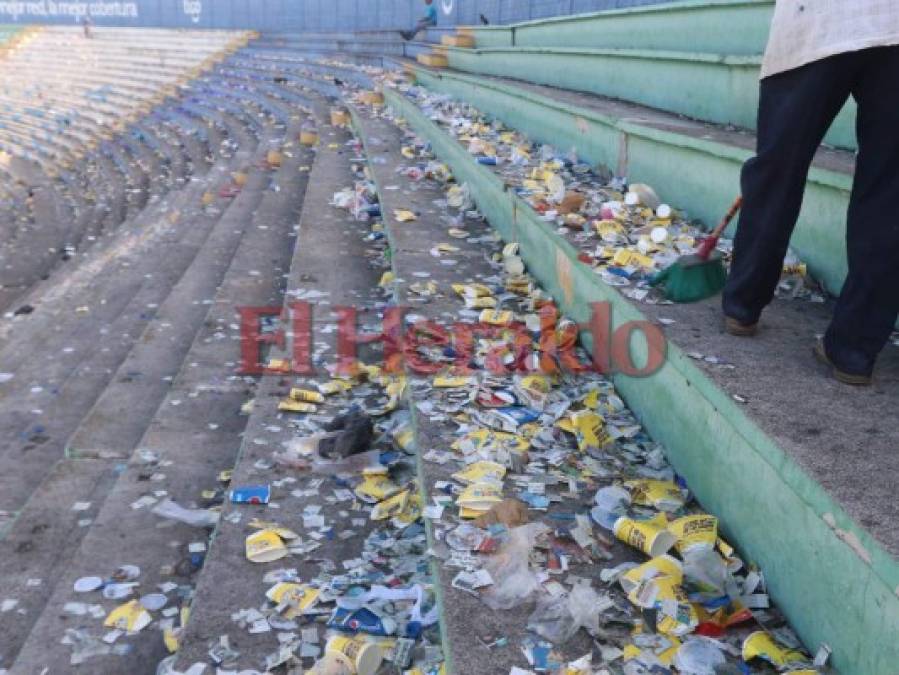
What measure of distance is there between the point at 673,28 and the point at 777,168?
3579 mm

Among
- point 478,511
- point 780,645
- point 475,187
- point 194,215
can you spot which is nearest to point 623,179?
point 475,187

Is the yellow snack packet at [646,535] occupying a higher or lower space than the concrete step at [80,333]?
higher

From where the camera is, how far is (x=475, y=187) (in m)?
4.76

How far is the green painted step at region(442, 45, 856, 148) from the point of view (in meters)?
3.65

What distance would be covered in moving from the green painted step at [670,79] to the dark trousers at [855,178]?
1142 mm

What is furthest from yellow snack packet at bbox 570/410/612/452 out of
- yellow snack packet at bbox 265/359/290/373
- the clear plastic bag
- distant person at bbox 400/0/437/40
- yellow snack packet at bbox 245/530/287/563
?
distant person at bbox 400/0/437/40

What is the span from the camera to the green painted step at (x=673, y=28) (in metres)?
4.05

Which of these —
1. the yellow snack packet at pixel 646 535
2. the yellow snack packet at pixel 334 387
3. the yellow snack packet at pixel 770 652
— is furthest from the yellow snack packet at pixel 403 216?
the yellow snack packet at pixel 770 652

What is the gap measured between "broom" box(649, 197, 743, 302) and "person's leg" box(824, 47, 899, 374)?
0.68m

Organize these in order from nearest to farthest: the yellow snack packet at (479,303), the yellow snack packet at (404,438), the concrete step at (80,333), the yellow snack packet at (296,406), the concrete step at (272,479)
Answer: the concrete step at (272,479)
the yellow snack packet at (404,438)
the yellow snack packet at (296,406)
the yellow snack packet at (479,303)
the concrete step at (80,333)

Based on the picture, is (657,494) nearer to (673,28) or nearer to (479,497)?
(479,497)

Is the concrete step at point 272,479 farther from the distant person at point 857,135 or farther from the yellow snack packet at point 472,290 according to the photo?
the distant person at point 857,135

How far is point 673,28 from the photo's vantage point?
201 inches

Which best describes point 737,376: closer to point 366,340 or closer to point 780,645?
point 780,645
